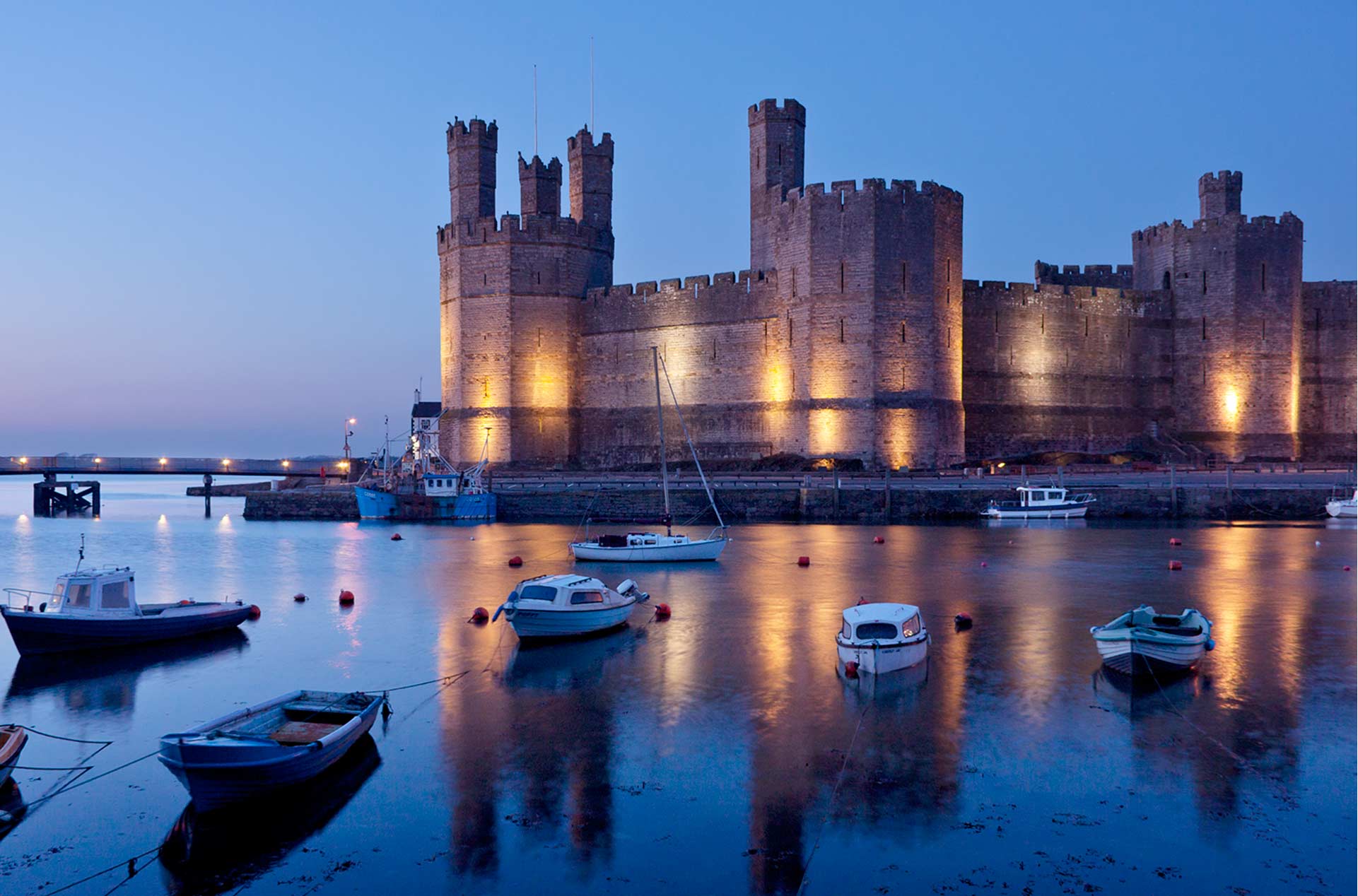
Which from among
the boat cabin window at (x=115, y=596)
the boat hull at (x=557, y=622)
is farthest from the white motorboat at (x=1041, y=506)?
the boat cabin window at (x=115, y=596)

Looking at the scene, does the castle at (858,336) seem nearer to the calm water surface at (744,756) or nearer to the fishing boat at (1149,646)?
the calm water surface at (744,756)

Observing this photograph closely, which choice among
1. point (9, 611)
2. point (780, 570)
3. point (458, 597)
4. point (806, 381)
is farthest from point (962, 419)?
point (9, 611)

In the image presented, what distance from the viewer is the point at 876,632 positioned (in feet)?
48.4

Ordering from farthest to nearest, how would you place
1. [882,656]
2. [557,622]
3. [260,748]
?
→ [557,622] < [882,656] < [260,748]

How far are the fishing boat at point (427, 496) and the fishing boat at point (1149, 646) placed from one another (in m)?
30.5

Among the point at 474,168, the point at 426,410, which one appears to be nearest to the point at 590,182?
the point at 474,168

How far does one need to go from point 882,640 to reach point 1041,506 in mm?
25284

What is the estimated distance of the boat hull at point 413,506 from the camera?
42.8 meters

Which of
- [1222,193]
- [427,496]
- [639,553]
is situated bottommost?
[639,553]

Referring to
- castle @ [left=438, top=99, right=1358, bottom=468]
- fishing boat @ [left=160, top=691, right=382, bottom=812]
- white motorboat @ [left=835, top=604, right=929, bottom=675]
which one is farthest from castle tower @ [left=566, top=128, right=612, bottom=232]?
fishing boat @ [left=160, top=691, right=382, bottom=812]

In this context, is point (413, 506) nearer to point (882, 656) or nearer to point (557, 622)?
point (557, 622)

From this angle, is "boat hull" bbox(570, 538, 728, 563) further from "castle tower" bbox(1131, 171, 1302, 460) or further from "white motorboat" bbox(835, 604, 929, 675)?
"castle tower" bbox(1131, 171, 1302, 460)

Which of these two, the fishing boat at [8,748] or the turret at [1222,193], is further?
the turret at [1222,193]

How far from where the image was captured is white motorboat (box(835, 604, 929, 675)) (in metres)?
14.5
